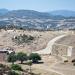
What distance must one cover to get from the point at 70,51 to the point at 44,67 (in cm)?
1472

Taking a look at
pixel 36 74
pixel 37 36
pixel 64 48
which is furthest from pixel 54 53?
pixel 36 74

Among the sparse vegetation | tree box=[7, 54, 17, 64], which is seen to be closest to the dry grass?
the sparse vegetation

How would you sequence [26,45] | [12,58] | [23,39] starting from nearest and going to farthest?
[12,58] → [26,45] → [23,39]

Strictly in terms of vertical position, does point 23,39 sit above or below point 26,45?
above

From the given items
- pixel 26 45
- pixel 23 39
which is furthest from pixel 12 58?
Answer: pixel 23 39

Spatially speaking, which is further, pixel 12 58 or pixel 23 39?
pixel 23 39

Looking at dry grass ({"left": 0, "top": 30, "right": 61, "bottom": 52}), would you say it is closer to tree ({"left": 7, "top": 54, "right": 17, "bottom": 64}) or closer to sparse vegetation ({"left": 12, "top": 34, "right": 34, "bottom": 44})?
sparse vegetation ({"left": 12, "top": 34, "right": 34, "bottom": 44})

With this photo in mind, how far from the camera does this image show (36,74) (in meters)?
56.4

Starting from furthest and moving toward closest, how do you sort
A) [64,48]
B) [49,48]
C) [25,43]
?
[25,43]
[49,48]
[64,48]

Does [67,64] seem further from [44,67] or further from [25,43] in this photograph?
[25,43]

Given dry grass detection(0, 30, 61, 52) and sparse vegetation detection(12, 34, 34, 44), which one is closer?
dry grass detection(0, 30, 61, 52)

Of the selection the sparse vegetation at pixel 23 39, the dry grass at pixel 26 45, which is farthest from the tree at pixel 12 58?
the sparse vegetation at pixel 23 39

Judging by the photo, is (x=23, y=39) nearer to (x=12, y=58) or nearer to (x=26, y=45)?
(x=26, y=45)

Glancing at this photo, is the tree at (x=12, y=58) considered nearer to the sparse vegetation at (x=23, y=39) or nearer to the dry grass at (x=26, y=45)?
the dry grass at (x=26, y=45)
